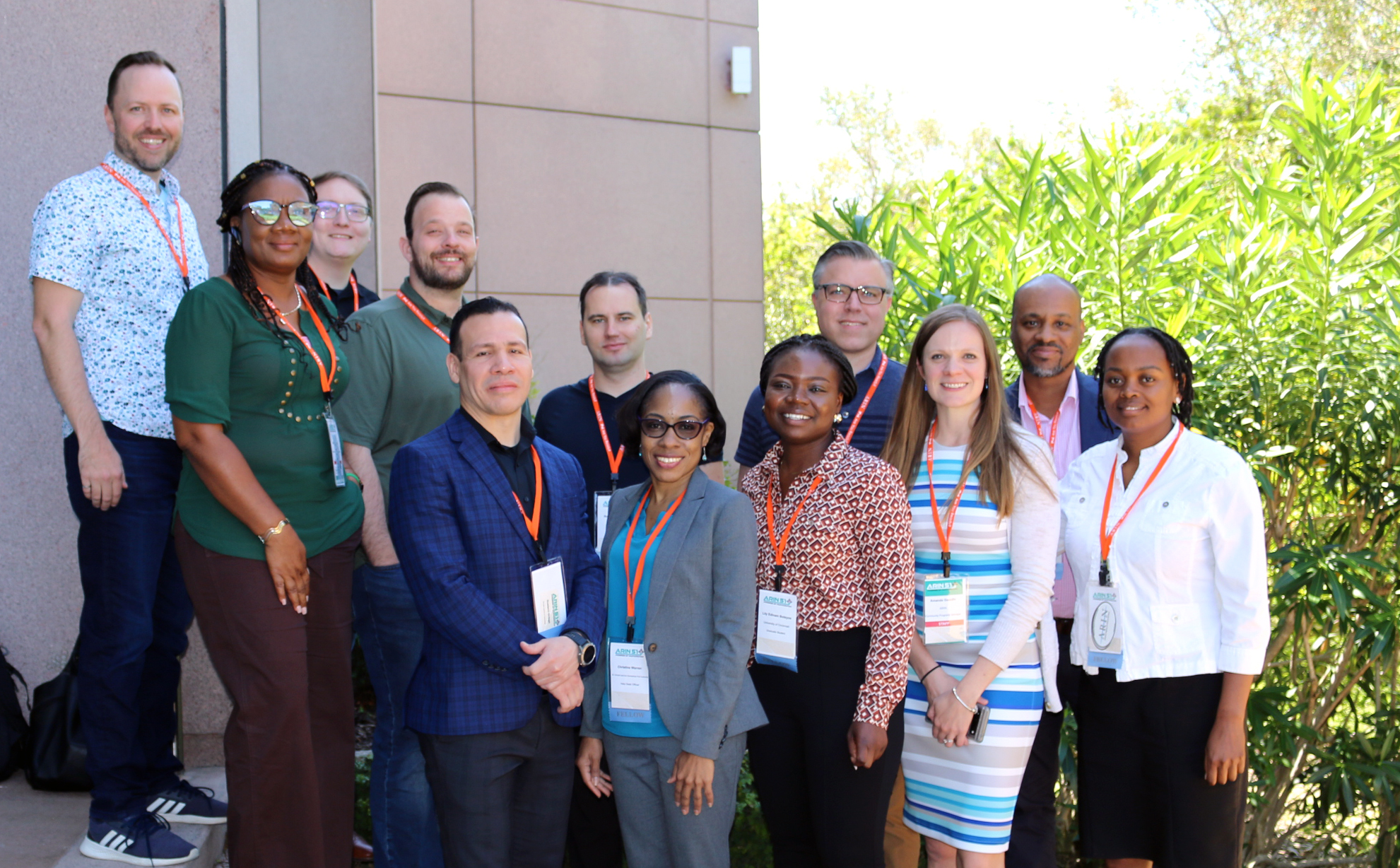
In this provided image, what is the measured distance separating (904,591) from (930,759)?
1.81 feet

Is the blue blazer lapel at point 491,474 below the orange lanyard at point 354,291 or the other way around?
below

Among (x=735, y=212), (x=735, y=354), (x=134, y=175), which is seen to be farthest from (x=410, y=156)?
(x=134, y=175)

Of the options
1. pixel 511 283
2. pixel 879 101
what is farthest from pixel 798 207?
pixel 511 283

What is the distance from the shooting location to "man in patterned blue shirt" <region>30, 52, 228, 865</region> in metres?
2.90

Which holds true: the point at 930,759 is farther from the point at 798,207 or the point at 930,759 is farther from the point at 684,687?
the point at 798,207

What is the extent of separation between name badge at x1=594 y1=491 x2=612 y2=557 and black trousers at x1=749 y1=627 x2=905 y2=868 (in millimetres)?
715

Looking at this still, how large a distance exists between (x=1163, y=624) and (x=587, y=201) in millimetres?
5518

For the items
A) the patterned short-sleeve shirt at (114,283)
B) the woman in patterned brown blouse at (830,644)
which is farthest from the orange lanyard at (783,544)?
the patterned short-sleeve shirt at (114,283)

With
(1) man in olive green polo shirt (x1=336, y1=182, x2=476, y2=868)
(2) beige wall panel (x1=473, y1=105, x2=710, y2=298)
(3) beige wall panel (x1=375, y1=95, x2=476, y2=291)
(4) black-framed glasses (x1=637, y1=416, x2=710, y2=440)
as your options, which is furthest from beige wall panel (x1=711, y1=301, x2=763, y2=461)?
(4) black-framed glasses (x1=637, y1=416, x2=710, y2=440)

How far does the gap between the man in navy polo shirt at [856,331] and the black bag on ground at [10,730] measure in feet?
9.02

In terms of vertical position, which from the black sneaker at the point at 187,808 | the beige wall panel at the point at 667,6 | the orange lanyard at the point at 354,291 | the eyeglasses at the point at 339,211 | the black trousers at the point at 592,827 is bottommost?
the black sneaker at the point at 187,808

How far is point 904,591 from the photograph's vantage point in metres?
2.54

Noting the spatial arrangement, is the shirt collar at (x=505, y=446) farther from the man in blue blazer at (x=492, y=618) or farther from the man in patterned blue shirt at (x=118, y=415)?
the man in patterned blue shirt at (x=118, y=415)

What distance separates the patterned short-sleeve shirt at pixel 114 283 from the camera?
2.94 metres
